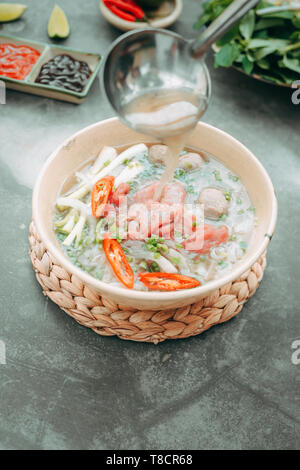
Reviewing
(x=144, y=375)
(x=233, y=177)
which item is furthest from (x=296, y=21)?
(x=144, y=375)

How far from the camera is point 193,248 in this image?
168 centimetres

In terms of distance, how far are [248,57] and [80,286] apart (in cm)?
160

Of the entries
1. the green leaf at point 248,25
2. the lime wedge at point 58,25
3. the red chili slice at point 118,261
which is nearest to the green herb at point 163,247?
the red chili slice at point 118,261

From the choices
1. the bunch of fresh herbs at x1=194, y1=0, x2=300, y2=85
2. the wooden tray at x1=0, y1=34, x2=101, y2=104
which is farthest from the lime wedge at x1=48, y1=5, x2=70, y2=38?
the bunch of fresh herbs at x1=194, y1=0, x2=300, y2=85

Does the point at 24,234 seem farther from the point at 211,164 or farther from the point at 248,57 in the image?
the point at 248,57

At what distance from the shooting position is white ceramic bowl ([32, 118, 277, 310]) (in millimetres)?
1393

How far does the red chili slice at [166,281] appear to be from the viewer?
5.14ft

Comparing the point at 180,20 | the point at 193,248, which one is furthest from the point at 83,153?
the point at 180,20

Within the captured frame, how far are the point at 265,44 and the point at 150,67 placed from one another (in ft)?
3.92

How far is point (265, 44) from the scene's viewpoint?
7.68ft

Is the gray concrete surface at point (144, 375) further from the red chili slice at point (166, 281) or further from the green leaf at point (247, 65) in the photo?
the green leaf at point (247, 65)

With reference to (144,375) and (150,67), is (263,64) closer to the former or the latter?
(150,67)

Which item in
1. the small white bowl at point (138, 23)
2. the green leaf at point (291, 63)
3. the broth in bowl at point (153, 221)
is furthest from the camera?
the small white bowl at point (138, 23)

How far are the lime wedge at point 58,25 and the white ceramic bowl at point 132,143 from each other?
1.23m
